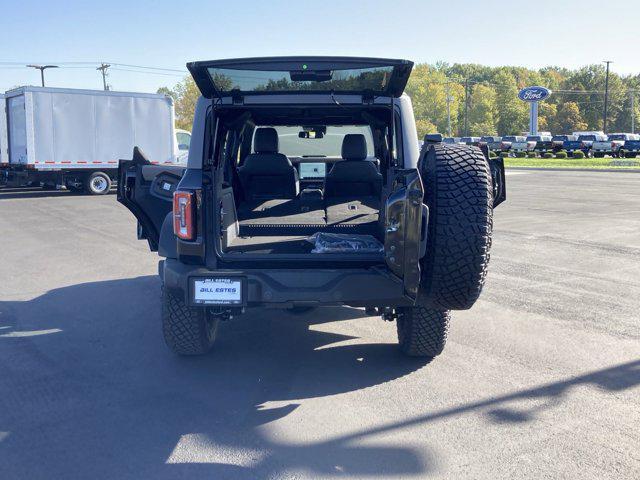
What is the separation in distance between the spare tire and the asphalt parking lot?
29.0 inches

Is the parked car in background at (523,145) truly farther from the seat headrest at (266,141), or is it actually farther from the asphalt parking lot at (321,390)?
the seat headrest at (266,141)

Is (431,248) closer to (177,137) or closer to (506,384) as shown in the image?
(506,384)

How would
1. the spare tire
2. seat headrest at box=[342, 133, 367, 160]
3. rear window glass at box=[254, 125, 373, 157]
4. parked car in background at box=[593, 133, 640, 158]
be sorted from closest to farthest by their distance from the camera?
the spare tire, seat headrest at box=[342, 133, 367, 160], rear window glass at box=[254, 125, 373, 157], parked car in background at box=[593, 133, 640, 158]

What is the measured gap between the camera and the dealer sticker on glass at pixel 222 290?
4.36 meters

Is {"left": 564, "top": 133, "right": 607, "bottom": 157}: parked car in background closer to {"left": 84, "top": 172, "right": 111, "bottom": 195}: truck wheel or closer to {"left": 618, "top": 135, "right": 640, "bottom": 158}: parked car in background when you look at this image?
{"left": 618, "top": 135, "right": 640, "bottom": 158}: parked car in background

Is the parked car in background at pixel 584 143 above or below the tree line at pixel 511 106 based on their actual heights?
below

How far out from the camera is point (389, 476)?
10.8 feet

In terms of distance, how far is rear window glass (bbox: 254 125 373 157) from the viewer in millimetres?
7512

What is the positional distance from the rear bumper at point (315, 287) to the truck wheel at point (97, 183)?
1823 cm

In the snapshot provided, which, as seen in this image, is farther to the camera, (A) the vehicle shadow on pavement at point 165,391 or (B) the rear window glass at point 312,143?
(B) the rear window glass at point 312,143

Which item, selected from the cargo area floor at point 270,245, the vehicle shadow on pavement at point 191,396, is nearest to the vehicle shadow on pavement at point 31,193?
the vehicle shadow on pavement at point 191,396

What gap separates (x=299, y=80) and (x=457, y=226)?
1517 mm

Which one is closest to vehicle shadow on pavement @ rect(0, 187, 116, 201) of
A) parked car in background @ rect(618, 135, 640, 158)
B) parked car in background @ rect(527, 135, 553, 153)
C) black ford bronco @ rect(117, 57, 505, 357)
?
black ford bronco @ rect(117, 57, 505, 357)

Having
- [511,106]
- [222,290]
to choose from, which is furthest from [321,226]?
[511,106]
